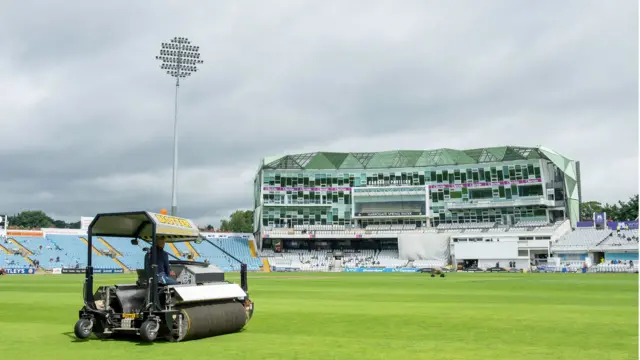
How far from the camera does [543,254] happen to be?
95500mm

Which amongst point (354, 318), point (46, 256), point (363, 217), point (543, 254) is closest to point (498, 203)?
point (543, 254)

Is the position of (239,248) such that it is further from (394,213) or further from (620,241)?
(620,241)

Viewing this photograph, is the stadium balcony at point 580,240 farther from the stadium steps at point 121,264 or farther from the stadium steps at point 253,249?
the stadium steps at point 121,264

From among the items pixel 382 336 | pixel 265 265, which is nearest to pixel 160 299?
pixel 382 336

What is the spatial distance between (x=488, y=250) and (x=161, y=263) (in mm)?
85910

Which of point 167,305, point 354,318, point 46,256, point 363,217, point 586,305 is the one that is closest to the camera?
point 167,305

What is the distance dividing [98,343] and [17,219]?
182636mm

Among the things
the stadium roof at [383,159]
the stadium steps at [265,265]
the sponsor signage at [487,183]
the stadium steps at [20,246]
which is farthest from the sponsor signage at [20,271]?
the sponsor signage at [487,183]

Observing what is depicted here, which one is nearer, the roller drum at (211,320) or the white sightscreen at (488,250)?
the roller drum at (211,320)

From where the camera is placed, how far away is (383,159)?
117875mm

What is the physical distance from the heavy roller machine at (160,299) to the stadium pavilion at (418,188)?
3911 inches

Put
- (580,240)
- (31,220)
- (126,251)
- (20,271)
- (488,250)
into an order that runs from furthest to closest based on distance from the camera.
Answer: (31,220) → (126,251) → (580,240) → (488,250) → (20,271)

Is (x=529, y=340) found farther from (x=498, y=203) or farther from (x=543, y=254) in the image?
(x=498, y=203)

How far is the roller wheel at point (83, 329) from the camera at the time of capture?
42.3 feet
